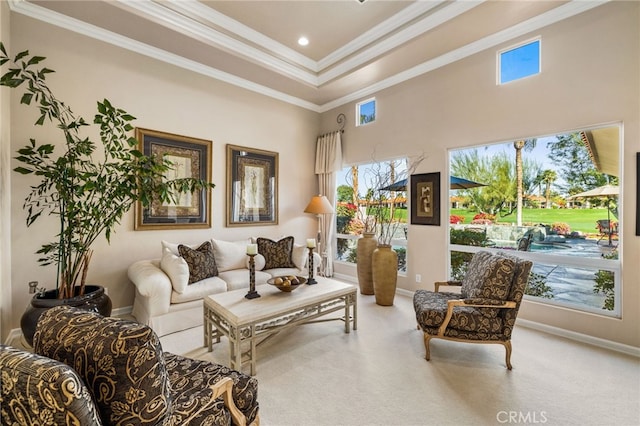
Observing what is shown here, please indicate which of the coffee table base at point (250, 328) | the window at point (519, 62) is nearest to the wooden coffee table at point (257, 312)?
the coffee table base at point (250, 328)

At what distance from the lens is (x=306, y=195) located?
5500mm

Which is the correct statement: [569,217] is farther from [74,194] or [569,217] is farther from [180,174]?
[74,194]

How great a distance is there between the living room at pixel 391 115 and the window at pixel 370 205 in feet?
0.78

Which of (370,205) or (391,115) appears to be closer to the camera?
(391,115)

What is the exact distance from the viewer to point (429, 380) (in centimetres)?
220

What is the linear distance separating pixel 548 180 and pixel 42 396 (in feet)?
14.0

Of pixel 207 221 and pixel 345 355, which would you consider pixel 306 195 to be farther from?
pixel 345 355

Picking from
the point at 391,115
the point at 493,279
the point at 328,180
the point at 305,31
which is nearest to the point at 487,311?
the point at 493,279

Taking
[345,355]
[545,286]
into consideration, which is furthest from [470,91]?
[345,355]

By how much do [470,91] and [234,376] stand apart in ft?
13.5

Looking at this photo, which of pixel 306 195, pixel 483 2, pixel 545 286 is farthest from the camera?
pixel 306 195

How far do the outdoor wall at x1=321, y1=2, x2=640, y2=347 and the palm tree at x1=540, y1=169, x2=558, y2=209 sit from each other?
453 mm

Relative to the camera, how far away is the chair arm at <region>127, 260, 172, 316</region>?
284cm
